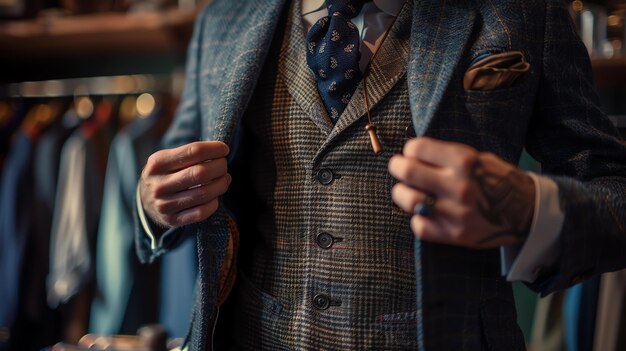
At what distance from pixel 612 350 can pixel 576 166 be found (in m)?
0.71

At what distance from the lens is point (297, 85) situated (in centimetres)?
77

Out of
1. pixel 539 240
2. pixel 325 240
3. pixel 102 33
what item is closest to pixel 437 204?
pixel 539 240

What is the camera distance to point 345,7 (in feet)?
2.55

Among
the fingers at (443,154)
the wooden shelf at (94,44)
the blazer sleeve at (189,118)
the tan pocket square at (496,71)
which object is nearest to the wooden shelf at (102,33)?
the wooden shelf at (94,44)

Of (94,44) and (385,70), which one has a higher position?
(94,44)

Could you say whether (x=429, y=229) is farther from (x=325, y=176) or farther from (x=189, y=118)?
(x=189, y=118)

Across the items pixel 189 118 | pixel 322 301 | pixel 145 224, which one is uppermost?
pixel 189 118

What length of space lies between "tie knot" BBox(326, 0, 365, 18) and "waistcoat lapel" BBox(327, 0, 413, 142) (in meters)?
0.06

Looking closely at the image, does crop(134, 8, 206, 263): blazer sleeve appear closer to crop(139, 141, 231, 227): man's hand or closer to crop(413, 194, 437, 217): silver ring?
crop(139, 141, 231, 227): man's hand

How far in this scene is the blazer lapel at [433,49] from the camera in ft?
2.17

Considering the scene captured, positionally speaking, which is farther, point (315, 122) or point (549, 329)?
point (549, 329)

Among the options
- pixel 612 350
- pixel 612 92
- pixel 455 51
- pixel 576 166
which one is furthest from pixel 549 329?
pixel 455 51

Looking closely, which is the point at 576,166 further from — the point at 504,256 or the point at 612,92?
the point at 612,92

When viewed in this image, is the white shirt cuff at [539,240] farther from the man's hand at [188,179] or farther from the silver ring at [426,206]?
the man's hand at [188,179]
